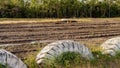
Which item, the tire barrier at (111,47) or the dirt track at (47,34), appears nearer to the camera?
the tire barrier at (111,47)

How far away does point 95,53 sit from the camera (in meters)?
7.79

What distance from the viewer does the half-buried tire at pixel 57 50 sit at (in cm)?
650

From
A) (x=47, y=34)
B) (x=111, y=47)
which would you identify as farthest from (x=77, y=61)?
(x=47, y=34)

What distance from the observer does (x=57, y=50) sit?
663 cm

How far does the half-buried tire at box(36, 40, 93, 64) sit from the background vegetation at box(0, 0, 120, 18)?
2991cm

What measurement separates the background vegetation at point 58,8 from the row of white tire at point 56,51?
29.4 metres

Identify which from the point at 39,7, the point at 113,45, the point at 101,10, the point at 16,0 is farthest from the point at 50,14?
the point at 113,45

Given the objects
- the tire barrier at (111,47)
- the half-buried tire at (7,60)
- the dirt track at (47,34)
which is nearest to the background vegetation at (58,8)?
the dirt track at (47,34)

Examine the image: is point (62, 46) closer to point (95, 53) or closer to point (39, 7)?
point (95, 53)

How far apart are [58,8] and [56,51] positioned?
116 feet

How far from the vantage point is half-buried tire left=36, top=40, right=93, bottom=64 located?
6.50m

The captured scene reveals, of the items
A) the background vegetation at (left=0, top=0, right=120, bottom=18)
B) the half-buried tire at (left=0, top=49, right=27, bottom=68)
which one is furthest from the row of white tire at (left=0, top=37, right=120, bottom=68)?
the background vegetation at (left=0, top=0, right=120, bottom=18)

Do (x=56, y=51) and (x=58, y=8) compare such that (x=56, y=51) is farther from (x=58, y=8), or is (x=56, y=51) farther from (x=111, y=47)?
(x=58, y=8)

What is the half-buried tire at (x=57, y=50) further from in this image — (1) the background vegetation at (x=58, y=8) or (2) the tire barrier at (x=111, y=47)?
(1) the background vegetation at (x=58, y=8)
